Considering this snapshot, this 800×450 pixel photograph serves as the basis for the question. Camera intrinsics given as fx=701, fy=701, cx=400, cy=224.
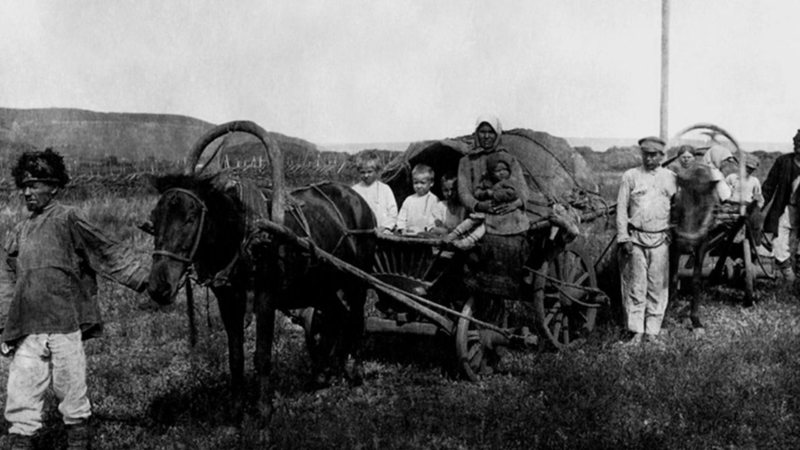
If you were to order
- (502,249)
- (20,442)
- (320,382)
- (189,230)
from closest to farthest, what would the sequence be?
Answer: (20,442), (189,230), (502,249), (320,382)

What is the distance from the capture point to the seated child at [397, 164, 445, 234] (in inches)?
332

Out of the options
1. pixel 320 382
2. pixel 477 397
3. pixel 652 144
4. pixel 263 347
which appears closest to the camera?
pixel 263 347

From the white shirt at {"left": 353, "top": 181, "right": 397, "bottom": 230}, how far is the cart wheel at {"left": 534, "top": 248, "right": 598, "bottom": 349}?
1.97 metres

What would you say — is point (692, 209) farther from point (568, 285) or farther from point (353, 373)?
point (353, 373)

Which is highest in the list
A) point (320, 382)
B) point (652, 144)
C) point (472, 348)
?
point (652, 144)

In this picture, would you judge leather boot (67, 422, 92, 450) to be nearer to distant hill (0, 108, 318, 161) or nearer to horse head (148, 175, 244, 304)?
horse head (148, 175, 244, 304)

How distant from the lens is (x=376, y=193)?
8.53 m

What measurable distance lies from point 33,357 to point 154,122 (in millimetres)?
35709

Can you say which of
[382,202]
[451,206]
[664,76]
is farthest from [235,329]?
[664,76]

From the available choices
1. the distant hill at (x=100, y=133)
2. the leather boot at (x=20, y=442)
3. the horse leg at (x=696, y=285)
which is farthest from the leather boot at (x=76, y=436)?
the distant hill at (x=100, y=133)

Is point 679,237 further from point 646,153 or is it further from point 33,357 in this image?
point 33,357

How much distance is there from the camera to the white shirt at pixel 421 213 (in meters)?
8.41

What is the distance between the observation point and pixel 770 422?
5676mm

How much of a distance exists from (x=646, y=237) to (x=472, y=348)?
9.16ft
